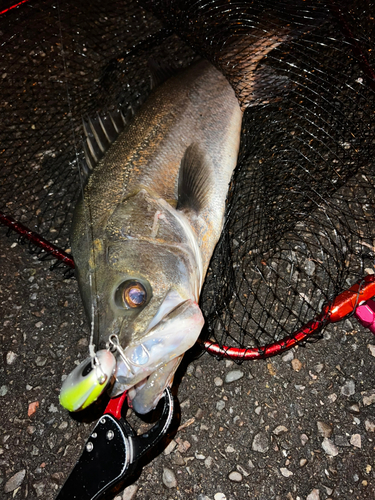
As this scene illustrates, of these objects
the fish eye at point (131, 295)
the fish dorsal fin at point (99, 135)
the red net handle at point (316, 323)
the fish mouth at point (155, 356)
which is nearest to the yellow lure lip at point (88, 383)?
the fish mouth at point (155, 356)

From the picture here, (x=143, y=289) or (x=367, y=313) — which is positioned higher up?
(x=143, y=289)

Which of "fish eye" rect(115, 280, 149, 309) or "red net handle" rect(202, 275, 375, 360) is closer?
"fish eye" rect(115, 280, 149, 309)

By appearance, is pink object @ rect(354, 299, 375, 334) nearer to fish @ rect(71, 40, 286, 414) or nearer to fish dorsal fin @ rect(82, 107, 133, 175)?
fish @ rect(71, 40, 286, 414)

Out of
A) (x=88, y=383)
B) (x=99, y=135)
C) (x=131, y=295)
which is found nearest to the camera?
(x=88, y=383)

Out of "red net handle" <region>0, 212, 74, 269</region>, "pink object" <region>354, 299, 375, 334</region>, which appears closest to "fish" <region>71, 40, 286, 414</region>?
"red net handle" <region>0, 212, 74, 269</region>

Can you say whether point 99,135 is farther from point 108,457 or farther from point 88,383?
point 108,457

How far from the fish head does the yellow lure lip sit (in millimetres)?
157

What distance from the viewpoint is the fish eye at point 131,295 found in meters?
2.22

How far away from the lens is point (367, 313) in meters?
2.57

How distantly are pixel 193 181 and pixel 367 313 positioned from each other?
1.43 metres

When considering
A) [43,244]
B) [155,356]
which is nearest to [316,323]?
[155,356]

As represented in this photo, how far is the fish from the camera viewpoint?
212 cm

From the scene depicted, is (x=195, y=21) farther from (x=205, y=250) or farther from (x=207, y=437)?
(x=207, y=437)

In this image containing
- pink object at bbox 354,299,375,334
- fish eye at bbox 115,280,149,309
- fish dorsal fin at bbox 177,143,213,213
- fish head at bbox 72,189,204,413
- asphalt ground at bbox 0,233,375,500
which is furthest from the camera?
fish dorsal fin at bbox 177,143,213,213
